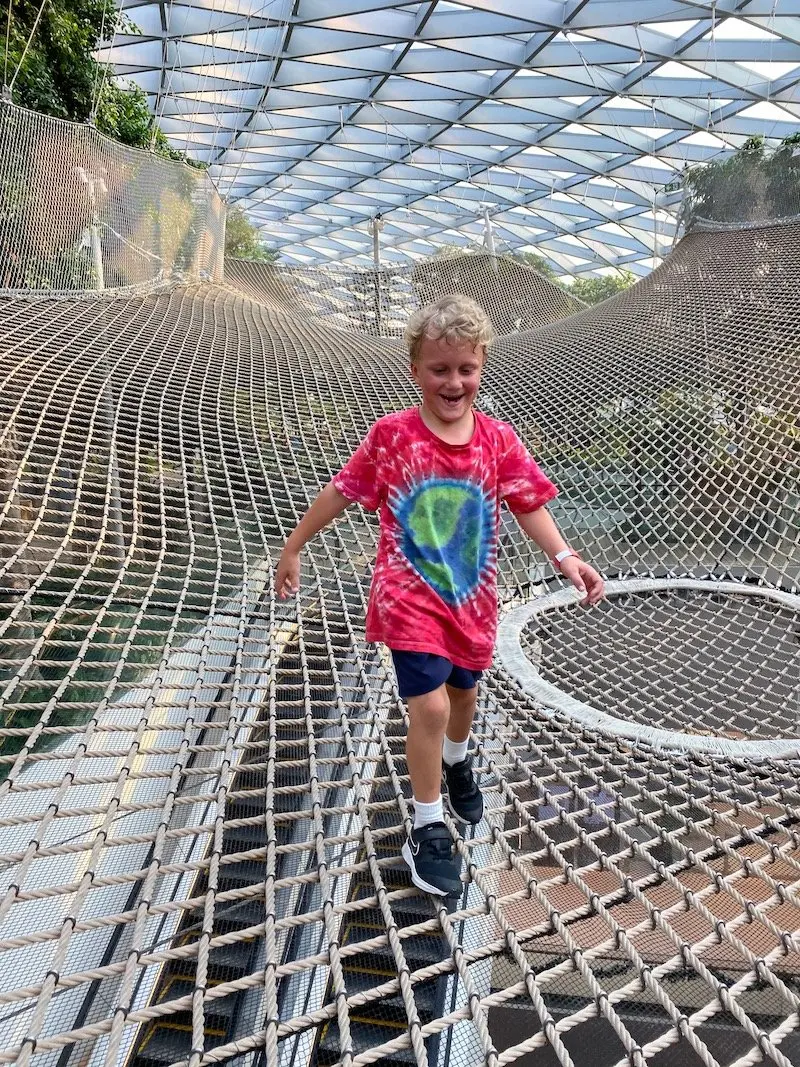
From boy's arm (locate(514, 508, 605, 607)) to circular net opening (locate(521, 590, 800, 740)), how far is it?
5.36 ft

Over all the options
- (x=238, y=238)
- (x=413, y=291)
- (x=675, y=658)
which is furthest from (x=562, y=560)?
(x=238, y=238)

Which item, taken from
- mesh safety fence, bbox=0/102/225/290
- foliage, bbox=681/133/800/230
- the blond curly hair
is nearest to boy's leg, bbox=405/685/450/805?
the blond curly hair

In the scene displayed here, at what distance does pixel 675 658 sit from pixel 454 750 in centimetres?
231

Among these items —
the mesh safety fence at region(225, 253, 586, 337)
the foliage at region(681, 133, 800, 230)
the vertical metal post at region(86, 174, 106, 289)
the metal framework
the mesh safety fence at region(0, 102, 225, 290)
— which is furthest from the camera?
the mesh safety fence at region(225, 253, 586, 337)

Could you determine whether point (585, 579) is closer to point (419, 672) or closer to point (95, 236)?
point (419, 672)

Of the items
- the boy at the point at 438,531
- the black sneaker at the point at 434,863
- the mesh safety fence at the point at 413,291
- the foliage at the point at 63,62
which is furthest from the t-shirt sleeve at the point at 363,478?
the mesh safety fence at the point at 413,291

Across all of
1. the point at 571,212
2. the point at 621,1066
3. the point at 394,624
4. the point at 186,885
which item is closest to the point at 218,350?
the point at 186,885

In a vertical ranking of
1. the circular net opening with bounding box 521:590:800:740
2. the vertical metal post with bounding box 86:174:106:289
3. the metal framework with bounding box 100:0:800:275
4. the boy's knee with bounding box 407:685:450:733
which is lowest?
the circular net opening with bounding box 521:590:800:740

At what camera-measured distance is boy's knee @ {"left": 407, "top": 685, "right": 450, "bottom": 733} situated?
1.08 m

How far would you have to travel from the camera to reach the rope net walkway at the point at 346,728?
46.9 inches

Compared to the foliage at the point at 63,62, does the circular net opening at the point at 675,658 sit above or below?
below

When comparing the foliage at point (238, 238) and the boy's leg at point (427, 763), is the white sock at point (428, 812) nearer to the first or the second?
the boy's leg at point (427, 763)

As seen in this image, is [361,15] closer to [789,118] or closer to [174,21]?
[174,21]

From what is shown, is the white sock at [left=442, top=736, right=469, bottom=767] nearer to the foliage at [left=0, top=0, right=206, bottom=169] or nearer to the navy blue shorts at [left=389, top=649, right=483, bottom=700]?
the navy blue shorts at [left=389, top=649, right=483, bottom=700]
